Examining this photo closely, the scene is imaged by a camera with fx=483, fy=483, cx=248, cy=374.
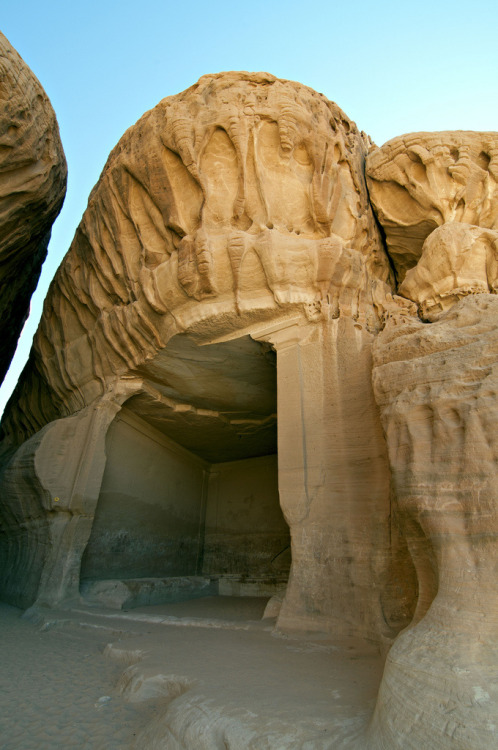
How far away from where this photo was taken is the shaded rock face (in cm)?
687

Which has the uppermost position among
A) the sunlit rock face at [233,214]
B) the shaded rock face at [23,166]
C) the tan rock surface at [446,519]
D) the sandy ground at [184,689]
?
the shaded rock face at [23,166]

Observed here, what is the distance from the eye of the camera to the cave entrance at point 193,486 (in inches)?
295

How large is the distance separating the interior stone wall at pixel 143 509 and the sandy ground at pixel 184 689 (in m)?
2.72

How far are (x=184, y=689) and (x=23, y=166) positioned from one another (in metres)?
7.95

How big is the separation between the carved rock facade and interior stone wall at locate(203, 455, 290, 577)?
6 centimetres

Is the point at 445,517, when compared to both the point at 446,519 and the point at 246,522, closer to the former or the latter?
the point at 446,519

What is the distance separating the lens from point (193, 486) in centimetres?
1055

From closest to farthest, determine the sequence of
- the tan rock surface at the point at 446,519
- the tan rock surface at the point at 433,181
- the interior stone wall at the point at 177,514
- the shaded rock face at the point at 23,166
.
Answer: the tan rock surface at the point at 446,519
the tan rock surface at the point at 433,181
the shaded rock face at the point at 23,166
the interior stone wall at the point at 177,514

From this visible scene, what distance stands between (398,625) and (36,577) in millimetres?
5469

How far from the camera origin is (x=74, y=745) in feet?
9.20

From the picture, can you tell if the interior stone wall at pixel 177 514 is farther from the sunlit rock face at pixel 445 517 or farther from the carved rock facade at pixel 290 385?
the sunlit rock face at pixel 445 517

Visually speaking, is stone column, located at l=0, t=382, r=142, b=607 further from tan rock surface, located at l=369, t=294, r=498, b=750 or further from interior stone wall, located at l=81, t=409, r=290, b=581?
tan rock surface, located at l=369, t=294, r=498, b=750

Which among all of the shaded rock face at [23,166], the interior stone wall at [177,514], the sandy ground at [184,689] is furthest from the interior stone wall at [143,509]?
the shaded rock face at [23,166]

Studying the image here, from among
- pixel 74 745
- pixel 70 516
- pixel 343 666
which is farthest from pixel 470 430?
pixel 70 516
